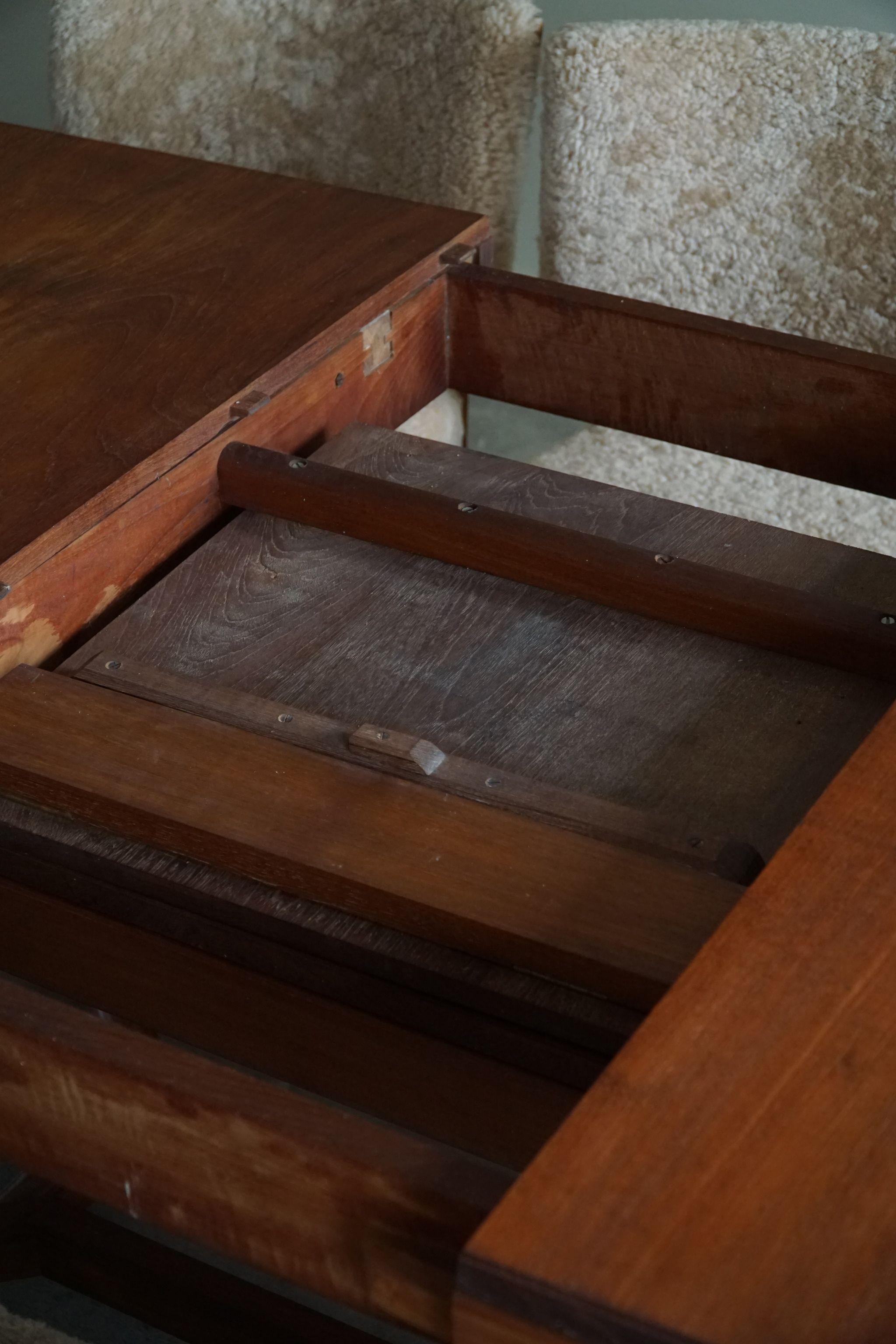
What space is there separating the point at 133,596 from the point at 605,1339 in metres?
0.67

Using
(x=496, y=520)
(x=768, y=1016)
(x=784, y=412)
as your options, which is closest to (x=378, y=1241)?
(x=768, y=1016)

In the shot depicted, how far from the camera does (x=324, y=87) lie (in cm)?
175

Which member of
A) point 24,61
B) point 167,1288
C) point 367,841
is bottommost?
point 167,1288

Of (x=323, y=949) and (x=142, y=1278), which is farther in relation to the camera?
(x=142, y=1278)

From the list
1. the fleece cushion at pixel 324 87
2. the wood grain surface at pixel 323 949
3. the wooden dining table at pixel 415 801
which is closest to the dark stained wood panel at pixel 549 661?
the wooden dining table at pixel 415 801

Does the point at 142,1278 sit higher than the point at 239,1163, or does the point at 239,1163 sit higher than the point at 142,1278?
the point at 239,1163

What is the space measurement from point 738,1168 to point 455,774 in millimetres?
331

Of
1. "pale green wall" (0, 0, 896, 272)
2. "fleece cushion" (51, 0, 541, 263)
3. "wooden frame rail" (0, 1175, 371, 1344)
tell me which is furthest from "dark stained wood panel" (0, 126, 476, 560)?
"wooden frame rail" (0, 1175, 371, 1344)

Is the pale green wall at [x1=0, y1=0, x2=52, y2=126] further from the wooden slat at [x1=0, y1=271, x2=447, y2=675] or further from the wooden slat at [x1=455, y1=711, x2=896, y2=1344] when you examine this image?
the wooden slat at [x1=455, y1=711, x2=896, y2=1344]

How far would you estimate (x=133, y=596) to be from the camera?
103 cm

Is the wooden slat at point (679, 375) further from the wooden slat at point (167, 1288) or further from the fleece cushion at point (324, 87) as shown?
the wooden slat at point (167, 1288)

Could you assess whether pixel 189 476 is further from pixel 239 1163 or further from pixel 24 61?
pixel 24 61

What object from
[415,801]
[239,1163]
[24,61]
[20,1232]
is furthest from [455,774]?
[24,61]

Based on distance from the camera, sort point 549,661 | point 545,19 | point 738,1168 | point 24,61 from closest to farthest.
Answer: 1. point 738,1168
2. point 549,661
3. point 545,19
4. point 24,61
